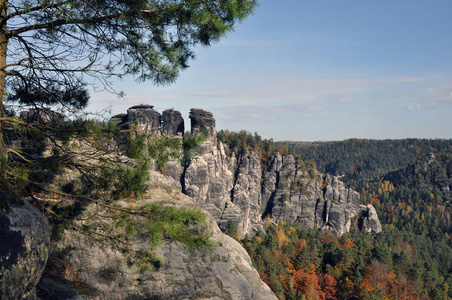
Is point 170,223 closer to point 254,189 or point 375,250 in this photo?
point 375,250

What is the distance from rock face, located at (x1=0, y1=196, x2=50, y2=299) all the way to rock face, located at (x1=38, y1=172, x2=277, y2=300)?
427cm

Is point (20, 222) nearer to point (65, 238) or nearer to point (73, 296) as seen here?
point (73, 296)

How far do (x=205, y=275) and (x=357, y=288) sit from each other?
126 feet

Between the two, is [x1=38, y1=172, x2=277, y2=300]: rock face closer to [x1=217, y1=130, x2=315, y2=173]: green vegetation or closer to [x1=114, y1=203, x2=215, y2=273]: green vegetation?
[x1=114, y1=203, x2=215, y2=273]: green vegetation

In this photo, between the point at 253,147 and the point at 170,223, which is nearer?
the point at 170,223

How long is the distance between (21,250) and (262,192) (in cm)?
10880

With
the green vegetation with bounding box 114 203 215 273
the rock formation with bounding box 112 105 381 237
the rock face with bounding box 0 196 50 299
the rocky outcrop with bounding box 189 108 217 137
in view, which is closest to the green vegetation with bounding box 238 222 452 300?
the rock formation with bounding box 112 105 381 237

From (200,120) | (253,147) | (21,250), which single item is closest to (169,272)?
(21,250)

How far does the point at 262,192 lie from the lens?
11212cm

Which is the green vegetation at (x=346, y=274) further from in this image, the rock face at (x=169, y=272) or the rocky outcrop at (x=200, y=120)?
the rocky outcrop at (x=200, y=120)

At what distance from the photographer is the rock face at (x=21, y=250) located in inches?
188

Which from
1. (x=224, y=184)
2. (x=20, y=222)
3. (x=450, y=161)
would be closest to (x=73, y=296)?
(x=20, y=222)

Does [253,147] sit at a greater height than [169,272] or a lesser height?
greater

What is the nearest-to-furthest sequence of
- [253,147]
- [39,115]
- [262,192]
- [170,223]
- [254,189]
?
[170,223] → [39,115] → [254,189] → [262,192] → [253,147]
